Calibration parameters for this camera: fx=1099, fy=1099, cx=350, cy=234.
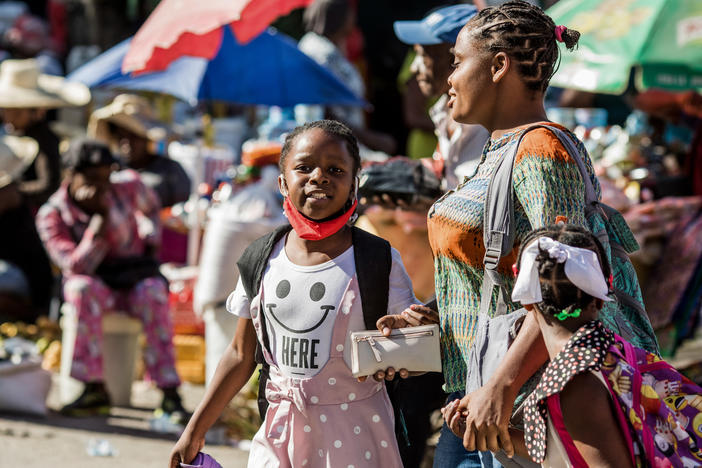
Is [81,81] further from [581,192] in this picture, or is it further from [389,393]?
[581,192]

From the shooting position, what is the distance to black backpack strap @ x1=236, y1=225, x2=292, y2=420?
3172 millimetres

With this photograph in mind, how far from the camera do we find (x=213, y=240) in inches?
240

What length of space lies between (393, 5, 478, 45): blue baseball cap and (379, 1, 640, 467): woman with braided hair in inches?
57.7

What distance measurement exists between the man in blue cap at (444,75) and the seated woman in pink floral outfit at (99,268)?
113 inches

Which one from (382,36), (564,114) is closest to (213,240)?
(564,114)

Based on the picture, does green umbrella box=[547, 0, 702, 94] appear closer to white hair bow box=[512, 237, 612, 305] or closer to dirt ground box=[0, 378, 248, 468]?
dirt ground box=[0, 378, 248, 468]

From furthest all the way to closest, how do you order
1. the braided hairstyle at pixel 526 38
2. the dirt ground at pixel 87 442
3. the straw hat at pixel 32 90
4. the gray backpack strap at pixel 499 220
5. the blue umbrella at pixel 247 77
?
the straw hat at pixel 32 90
the blue umbrella at pixel 247 77
the dirt ground at pixel 87 442
the braided hairstyle at pixel 526 38
the gray backpack strap at pixel 499 220

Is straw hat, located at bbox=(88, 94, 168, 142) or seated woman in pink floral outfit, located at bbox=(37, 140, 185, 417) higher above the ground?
straw hat, located at bbox=(88, 94, 168, 142)

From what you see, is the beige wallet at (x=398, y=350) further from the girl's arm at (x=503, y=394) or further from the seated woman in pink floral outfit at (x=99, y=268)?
the seated woman in pink floral outfit at (x=99, y=268)

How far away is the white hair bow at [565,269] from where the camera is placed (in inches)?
90.5

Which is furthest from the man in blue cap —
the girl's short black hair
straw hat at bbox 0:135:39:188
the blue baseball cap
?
straw hat at bbox 0:135:39:188

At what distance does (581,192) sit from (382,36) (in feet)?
32.3

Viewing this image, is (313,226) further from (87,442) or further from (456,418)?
(87,442)

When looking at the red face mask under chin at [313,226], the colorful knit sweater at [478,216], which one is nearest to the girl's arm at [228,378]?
the red face mask under chin at [313,226]
